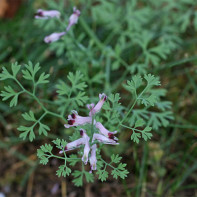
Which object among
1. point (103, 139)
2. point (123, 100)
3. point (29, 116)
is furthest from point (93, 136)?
point (123, 100)

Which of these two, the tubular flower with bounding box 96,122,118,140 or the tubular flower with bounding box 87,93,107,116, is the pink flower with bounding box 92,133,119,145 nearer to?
the tubular flower with bounding box 96,122,118,140

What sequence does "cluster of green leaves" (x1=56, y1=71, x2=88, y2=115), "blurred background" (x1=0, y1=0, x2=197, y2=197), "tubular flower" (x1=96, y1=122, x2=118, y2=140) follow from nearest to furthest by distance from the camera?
1. "tubular flower" (x1=96, y1=122, x2=118, y2=140)
2. "cluster of green leaves" (x1=56, y1=71, x2=88, y2=115)
3. "blurred background" (x1=0, y1=0, x2=197, y2=197)

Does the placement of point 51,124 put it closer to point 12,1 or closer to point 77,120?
point 77,120

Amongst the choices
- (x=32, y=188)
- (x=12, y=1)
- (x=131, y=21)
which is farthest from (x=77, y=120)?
(x=12, y=1)

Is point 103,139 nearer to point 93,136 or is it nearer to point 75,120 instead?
point 93,136

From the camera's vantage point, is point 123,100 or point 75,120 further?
point 123,100

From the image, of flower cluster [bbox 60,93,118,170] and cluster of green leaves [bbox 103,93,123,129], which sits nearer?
flower cluster [bbox 60,93,118,170]

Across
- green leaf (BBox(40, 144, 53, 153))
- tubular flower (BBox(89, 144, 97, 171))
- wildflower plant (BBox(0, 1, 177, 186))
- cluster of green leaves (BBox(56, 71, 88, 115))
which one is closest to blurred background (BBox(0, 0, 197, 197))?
wildflower plant (BBox(0, 1, 177, 186))

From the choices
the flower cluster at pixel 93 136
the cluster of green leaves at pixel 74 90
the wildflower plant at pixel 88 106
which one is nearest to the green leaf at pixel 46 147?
the wildflower plant at pixel 88 106
